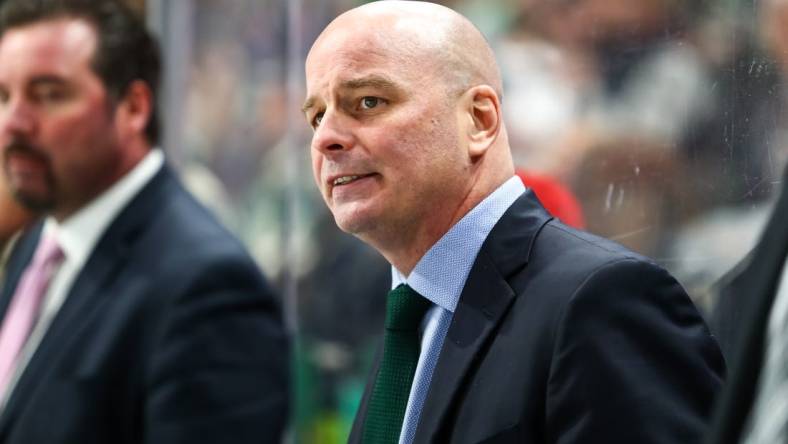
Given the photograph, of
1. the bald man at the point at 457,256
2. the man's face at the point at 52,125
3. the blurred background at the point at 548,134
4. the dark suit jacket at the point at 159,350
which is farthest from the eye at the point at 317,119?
the man's face at the point at 52,125

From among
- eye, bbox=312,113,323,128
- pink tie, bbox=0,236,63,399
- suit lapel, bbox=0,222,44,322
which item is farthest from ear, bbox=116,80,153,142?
eye, bbox=312,113,323,128

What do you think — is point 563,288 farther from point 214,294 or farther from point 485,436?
point 214,294

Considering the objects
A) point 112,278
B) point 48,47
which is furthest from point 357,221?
point 48,47

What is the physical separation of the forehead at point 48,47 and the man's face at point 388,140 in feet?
3.54

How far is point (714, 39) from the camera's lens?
1673mm

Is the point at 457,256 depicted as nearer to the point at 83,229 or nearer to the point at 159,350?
the point at 159,350

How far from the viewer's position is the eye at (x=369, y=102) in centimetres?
143

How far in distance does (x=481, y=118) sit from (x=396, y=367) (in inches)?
12.5

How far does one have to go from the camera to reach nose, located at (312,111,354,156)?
4.70 ft

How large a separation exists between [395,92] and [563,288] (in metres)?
0.31

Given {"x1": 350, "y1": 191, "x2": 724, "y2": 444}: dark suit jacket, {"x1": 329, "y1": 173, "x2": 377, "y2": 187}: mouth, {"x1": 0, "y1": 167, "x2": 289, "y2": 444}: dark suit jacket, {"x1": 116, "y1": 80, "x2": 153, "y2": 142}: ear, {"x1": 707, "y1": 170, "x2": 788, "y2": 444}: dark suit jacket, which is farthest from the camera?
{"x1": 116, "y1": 80, "x2": 153, "y2": 142}: ear

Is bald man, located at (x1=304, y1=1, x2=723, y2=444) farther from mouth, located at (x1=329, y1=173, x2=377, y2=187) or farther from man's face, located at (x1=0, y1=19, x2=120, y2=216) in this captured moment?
man's face, located at (x1=0, y1=19, x2=120, y2=216)

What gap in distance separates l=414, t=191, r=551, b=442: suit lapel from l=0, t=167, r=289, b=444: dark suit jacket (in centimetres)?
86

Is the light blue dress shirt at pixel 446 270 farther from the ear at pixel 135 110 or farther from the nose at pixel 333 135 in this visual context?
the ear at pixel 135 110
